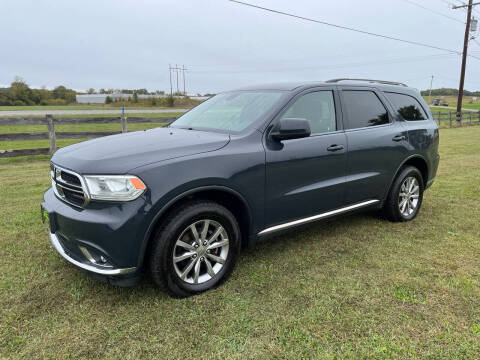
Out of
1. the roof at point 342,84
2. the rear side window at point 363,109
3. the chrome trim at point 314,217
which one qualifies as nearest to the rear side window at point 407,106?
the roof at point 342,84

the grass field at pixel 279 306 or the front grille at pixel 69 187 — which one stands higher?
the front grille at pixel 69 187

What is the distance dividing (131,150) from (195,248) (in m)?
0.93

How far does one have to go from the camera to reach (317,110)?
3594mm

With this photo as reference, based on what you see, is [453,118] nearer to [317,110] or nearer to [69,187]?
[317,110]

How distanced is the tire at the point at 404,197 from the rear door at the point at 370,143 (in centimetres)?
19

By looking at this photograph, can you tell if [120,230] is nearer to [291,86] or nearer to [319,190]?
[319,190]

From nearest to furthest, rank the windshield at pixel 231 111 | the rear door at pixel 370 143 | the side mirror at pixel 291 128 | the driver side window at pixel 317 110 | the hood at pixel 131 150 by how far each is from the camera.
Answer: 1. the hood at pixel 131 150
2. the side mirror at pixel 291 128
3. the windshield at pixel 231 111
4. the driver side window at pixel 317 110
5. the rear door at pixel 370 143

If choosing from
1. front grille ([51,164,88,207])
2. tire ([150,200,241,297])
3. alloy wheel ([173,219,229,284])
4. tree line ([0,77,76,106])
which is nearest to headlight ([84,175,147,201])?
front grille ([51,164,88,207])

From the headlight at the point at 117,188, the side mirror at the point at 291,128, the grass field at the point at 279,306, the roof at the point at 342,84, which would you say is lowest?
the grass field at the point at 279,306

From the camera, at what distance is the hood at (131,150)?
250 cm

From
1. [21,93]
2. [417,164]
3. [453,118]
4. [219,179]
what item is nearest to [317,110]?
[219,179]

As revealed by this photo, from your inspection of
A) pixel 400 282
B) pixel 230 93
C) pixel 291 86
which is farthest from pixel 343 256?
pixel 230 93

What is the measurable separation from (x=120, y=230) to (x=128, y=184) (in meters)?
0.32

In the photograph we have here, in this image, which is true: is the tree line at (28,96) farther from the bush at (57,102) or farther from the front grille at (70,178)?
the front grille at (70,178)
